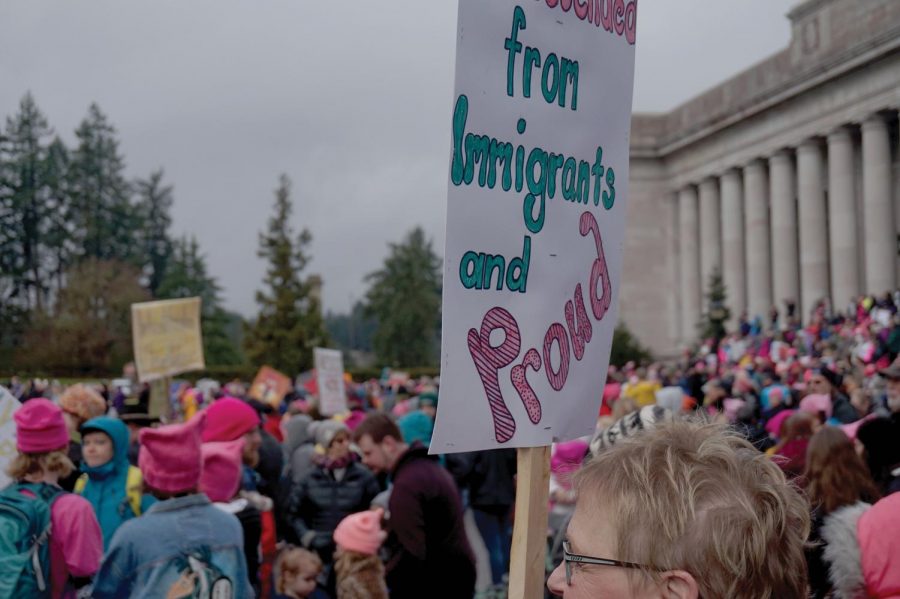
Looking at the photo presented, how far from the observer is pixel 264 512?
6648mm

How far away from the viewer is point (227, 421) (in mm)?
6965

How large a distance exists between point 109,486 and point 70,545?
48.3 inches

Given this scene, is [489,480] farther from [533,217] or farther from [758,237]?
[758,237]

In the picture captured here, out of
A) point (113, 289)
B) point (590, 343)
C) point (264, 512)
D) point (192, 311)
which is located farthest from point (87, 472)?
point (113, 289)

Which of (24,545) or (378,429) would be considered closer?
(24,545)

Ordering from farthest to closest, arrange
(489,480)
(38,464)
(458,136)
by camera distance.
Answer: (489,480)
(38,464)
(458,136)

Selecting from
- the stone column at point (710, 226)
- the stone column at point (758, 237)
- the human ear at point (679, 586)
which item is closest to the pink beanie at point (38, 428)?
the human ear at point (679, 586)

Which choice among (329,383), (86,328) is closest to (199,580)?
(329,383)

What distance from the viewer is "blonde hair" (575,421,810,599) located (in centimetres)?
203

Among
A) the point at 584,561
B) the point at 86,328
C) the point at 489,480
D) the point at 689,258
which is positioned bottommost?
the point at 489,480

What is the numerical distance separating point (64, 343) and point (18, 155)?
102 feet

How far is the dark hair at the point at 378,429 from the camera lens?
6.39 metres

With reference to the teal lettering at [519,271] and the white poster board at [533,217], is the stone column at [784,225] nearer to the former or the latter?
the white poster board at [533,217]

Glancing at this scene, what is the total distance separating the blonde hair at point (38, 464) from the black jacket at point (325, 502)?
2492 mm
